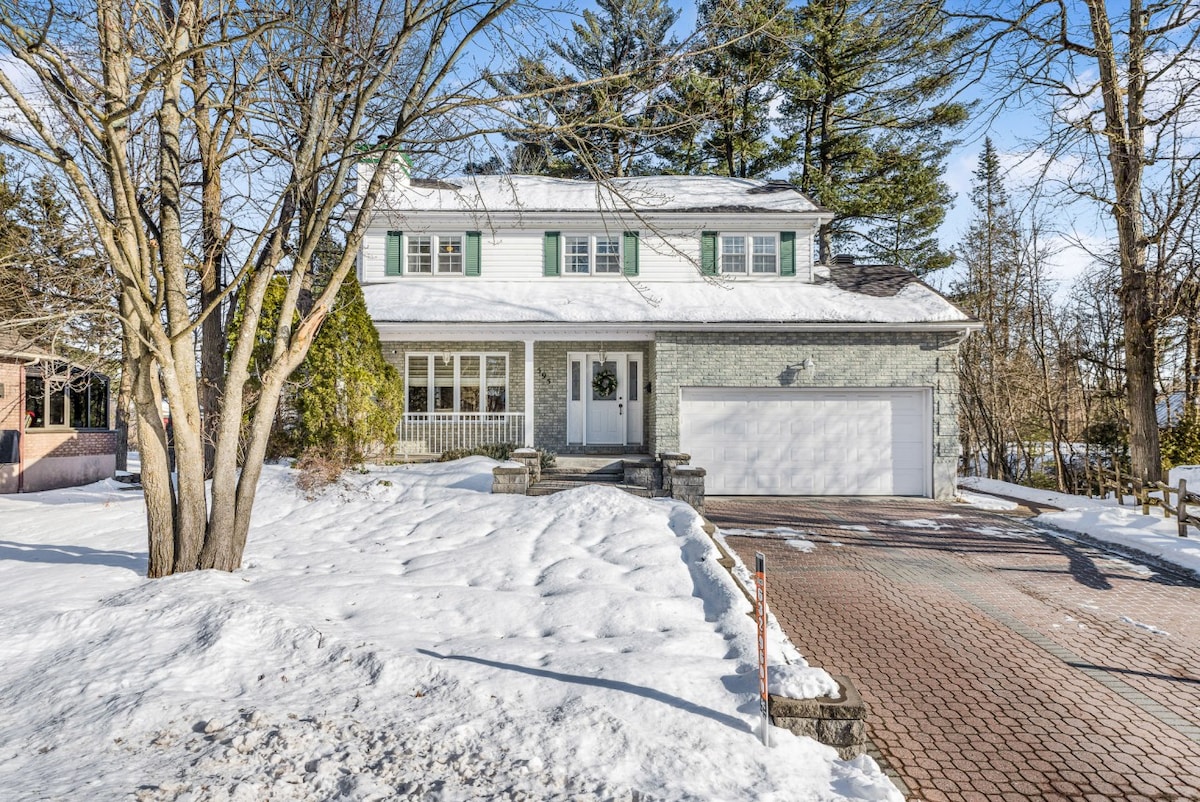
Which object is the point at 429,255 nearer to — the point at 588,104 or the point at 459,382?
the point at 459,382

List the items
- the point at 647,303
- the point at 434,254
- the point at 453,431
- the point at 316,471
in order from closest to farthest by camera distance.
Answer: the point at 316,471, the point at 647,303, the point at 453,431, the point at 434,254

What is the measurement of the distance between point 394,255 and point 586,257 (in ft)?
14.3

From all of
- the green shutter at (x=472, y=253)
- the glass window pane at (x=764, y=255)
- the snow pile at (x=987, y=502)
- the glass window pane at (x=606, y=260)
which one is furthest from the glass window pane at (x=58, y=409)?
the snow pile at (x=987, y=502)

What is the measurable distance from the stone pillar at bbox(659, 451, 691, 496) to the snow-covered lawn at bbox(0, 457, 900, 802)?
3.07 m

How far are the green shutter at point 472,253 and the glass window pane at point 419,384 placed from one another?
229 cm

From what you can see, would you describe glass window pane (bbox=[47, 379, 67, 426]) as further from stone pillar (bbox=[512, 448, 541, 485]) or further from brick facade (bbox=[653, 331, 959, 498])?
brick facade (bbox=[653, 331, 959, 498])

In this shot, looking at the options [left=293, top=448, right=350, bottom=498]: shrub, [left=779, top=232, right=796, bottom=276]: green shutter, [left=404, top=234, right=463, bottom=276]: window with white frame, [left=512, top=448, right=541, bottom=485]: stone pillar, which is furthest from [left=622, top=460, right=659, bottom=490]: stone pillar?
[left=404, top=234, right=463, bottom=276]: window with white frame

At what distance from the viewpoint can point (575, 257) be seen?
1394 centimetres

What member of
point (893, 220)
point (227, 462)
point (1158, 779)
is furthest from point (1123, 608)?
point (893, 220)

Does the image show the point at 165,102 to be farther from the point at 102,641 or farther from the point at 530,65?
the point at 102,641

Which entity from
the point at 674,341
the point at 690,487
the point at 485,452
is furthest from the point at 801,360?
the point at 485,452

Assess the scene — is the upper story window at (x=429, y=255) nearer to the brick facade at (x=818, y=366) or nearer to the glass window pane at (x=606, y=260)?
the glass window pane at (x=606, y=260)

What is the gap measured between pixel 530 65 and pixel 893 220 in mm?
19163

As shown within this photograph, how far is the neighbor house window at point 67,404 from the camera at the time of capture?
42.5ft
